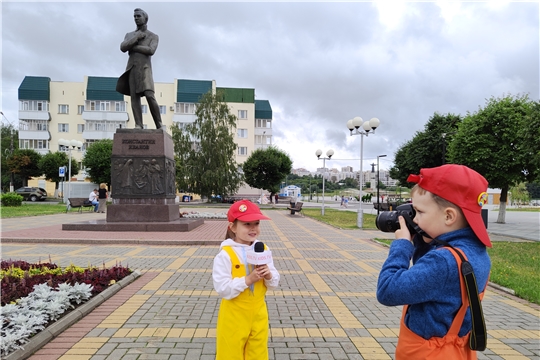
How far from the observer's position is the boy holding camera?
1.49m

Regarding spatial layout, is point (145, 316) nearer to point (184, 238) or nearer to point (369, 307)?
point (369, 307)

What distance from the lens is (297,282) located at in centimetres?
603

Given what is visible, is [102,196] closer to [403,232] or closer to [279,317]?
[279,317]

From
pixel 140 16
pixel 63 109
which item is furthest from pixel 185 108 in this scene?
pixel 140 16

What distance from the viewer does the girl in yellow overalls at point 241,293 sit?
219 centimetres

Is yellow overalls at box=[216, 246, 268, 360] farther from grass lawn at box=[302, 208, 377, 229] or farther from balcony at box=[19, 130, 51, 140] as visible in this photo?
balcony at box=[19, 130, 51, 140]

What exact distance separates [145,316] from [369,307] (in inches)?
→ 118

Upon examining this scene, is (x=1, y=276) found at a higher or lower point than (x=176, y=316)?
higher

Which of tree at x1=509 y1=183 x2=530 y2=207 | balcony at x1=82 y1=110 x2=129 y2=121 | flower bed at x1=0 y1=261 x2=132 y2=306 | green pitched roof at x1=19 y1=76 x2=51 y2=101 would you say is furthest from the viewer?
tree at x1=509 y1=183 x2=530 y2=207

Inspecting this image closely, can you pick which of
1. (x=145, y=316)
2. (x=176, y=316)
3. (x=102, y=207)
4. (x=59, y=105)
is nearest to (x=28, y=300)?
(x=145, y=316)

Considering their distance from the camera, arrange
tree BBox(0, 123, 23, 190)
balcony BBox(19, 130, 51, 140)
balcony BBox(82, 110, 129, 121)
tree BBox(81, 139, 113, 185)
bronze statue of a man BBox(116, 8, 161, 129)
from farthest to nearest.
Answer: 1. balcony BBox(19, 130, 51, 140)
2. balcony BBox(82, 110, 129, 121)
3. tree BBox(0, 123, 23, 190)
4. tree BBox(81, 139, 113, 185)
5. bronze statue of a man BBox(116, 8, 161, 129)

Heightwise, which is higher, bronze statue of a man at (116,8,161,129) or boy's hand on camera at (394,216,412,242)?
bronze statue of a man at (116,8,161,129)

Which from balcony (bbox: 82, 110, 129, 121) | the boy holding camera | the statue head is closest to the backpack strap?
the boy holding camera

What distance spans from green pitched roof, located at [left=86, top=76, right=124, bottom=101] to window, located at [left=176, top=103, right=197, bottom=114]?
805 centimetres
